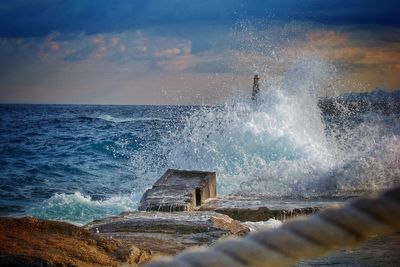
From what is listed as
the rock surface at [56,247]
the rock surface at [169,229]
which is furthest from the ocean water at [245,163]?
the rock surface at [56,247]

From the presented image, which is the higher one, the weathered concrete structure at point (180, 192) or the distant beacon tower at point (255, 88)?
the distant beacon tower at point (255, 88)

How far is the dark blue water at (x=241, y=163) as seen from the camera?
10500 mm

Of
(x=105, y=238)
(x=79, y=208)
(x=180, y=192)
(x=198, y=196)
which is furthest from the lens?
(x=79, y=208)

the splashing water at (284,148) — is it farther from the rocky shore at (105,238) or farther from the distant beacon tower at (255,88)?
the rocky shore at (105,238)

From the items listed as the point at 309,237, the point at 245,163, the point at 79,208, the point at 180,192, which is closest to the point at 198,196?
the point at 180,192

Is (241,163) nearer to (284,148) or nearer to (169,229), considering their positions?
(284,148)

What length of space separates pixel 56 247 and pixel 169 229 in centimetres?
186

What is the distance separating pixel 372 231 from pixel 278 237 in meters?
0.15

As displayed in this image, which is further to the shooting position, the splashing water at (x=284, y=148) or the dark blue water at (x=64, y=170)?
the dark blue water at (x=64, y=170)

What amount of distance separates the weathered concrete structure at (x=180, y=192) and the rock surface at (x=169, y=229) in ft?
3.44

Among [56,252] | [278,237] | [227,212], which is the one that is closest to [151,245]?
[56,252]

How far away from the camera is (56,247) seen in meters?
3.71

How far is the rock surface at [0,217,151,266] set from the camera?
3396mm

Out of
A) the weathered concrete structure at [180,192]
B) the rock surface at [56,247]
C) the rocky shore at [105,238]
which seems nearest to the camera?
the rock surface at [56,247]
